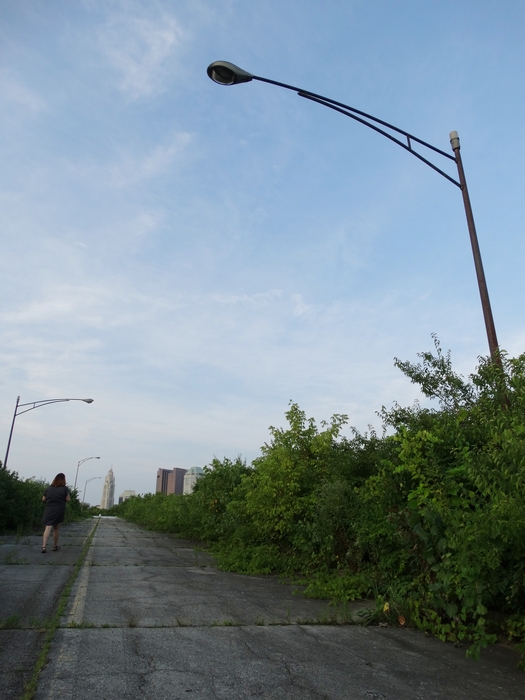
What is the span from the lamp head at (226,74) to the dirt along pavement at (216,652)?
25.1ft

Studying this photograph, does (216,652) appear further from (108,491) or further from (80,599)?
(108,491)

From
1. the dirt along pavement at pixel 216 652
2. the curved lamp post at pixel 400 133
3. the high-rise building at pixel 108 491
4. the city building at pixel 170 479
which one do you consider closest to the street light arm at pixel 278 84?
the curved lamp post at pixel 400 133

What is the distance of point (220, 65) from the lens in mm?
8117

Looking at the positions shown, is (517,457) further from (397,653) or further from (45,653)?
(45,653)

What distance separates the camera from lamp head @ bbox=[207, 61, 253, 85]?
8.12m

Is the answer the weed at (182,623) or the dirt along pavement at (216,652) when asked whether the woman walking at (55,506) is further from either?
the weed at (182,623)

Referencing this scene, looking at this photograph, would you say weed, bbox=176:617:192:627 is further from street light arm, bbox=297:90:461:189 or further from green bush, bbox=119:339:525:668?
street light arm, bbox=297:90:461:189

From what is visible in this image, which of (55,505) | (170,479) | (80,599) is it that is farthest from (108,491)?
(80,599)

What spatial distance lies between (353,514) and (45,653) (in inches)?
231

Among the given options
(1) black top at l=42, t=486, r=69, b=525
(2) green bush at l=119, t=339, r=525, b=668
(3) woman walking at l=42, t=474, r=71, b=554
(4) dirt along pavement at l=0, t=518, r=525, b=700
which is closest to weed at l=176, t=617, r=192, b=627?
(4) dirt along pavement at l=0, t=518, r=525, b=700

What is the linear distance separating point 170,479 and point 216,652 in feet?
319

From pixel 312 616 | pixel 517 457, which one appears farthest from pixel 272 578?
pixel 517 457

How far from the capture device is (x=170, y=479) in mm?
98000

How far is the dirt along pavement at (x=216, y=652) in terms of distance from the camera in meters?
3.87
